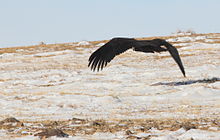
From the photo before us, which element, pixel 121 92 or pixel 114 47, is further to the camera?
pixel 121 92

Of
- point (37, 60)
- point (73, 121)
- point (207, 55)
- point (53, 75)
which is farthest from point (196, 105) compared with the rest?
point (37, 60)

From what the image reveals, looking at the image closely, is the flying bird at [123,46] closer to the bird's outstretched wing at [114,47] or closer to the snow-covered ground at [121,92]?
the bird's outstretched wing at [114,47]

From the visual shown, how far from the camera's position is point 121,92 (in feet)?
64.7

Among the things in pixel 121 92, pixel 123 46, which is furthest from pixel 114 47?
pixel 121 92

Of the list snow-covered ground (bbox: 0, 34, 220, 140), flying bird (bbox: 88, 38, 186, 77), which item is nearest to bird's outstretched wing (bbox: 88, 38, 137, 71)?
flying bird (bbox: 88, 38, 186, 77)

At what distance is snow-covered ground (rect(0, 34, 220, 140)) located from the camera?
577 inches

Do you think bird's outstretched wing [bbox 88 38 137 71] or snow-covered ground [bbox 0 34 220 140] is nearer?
bird's outstretched wing [bbox 88 38 137 71]

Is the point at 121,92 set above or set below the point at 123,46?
below

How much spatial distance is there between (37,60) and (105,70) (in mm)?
9508

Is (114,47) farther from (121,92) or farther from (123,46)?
(121,92)

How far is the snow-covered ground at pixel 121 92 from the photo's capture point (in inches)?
577

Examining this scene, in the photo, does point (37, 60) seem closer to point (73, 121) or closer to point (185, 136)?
point (73, 121)

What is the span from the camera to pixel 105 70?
85.1ft

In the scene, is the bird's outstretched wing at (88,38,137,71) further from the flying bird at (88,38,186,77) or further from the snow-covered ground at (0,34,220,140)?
the snow-covered ground at (0,34,220,140)
